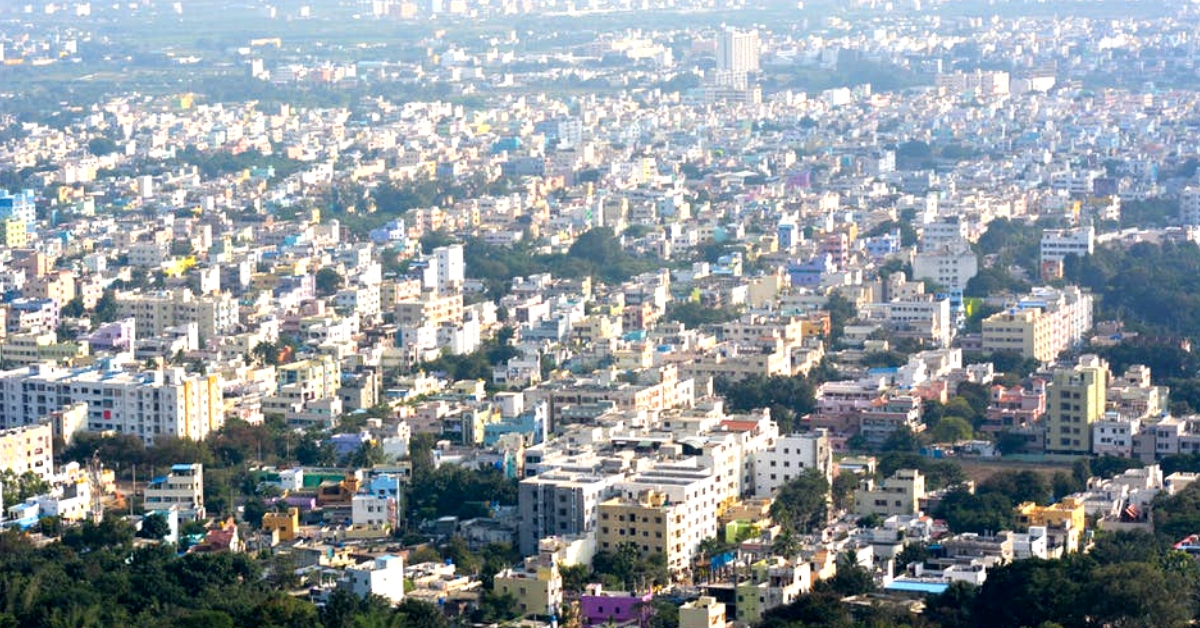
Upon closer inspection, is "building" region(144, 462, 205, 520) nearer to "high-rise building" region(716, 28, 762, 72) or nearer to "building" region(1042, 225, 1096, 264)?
"building" region(1042, 225, 1096, 264)

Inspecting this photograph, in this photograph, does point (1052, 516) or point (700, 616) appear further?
point (1052, 516)

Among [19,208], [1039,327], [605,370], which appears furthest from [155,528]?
[19,208]

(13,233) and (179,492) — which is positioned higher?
(179,492)

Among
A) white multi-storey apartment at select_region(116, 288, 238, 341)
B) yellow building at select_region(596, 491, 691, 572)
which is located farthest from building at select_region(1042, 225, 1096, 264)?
yellow building at select_region(596, 491, 691, 572)

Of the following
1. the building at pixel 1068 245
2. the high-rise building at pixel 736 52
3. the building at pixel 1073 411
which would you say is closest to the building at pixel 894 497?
the building at pixel 1073 411

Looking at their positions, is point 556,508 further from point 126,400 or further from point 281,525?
point 126,400

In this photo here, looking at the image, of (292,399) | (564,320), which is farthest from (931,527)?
(564,320)
